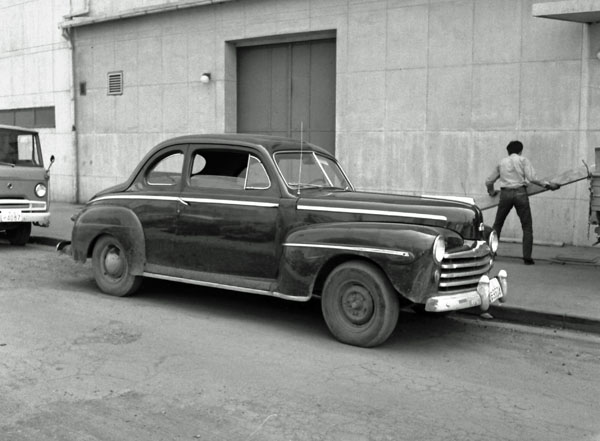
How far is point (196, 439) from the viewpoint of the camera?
407cm

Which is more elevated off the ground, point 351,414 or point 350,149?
point 350,149

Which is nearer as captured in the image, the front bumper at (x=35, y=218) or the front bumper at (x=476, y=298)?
the front bumper at (x=476, y=298)

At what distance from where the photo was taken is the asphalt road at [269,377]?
4293mm

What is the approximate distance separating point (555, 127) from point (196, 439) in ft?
29.7

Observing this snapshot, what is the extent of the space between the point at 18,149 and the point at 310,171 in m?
6.76

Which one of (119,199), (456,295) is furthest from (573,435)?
(119,199)

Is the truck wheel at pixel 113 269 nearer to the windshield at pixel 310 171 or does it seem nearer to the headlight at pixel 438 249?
the windshield at pixel 310 171

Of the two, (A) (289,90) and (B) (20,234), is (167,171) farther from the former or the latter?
(A) (289,90)

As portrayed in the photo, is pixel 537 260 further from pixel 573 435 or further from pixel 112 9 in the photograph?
pixel 112 9

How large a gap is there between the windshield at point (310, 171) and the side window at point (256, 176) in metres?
0.17

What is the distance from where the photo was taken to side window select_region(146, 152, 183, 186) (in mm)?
7574

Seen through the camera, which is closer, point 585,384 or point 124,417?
point 124,417

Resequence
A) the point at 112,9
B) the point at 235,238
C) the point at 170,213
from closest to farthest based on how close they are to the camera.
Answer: the point at 235,238
the point at 170,213
the point at 112,9

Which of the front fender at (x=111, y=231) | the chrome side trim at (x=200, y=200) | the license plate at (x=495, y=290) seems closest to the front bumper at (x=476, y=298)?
the license plate at (x=495, y=290)
